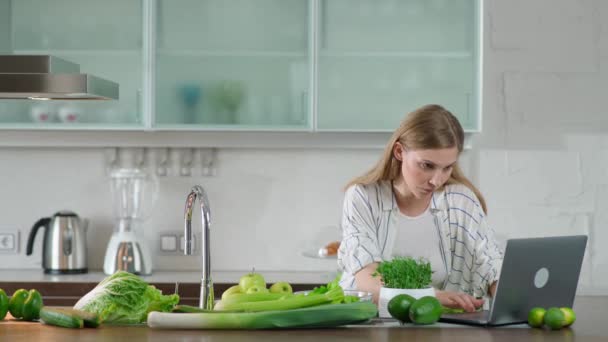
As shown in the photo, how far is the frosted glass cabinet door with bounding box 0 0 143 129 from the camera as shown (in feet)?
13.1

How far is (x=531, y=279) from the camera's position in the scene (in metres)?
2.18

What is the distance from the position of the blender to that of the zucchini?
1.85m

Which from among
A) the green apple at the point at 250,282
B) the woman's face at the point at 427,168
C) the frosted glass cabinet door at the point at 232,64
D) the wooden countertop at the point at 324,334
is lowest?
the wooden countertop at the point at 324,334

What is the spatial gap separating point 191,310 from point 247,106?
1.96m

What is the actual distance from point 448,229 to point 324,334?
98 centimetres

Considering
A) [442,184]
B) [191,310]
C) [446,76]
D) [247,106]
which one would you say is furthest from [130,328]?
[446,76]

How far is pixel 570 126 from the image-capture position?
4242 mm

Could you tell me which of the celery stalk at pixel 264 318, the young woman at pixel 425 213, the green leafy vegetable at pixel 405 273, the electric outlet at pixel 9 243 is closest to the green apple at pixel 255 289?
the celery stalk at pixel 264 318

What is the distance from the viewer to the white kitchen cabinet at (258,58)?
399cm

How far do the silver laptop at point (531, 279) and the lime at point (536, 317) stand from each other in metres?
0.03

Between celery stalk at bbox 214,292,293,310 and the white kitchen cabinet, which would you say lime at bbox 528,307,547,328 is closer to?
celery stalk at bbox 214,292,293,310

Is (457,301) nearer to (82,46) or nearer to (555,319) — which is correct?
(555,319)

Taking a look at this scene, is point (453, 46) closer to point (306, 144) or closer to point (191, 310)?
point (306, 144)

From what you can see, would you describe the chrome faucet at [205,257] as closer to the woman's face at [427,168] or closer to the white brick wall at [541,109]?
the woman's face at [427,168]
